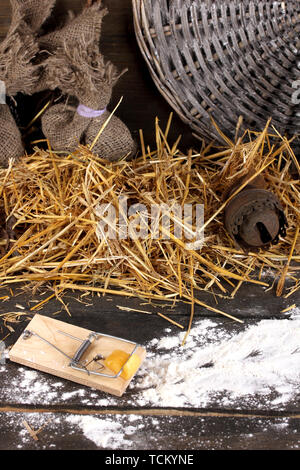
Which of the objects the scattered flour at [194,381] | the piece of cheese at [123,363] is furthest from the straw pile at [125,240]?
the piece of cheese at [123,363]

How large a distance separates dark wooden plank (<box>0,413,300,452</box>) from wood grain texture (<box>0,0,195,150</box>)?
119 centimetres

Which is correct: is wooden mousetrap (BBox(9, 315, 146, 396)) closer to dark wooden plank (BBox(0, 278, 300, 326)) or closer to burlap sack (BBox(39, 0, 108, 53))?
dark wooden plank (BBox(0, 278, 300, 326))

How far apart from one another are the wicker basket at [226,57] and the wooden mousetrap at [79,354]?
904 millimetres

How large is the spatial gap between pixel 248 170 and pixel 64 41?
65 centimetres

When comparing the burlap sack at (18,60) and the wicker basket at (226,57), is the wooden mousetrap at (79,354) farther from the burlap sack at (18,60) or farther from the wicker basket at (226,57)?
the wicker basket at (226,57)

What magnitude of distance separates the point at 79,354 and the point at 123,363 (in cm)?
10

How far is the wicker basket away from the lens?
1.77m

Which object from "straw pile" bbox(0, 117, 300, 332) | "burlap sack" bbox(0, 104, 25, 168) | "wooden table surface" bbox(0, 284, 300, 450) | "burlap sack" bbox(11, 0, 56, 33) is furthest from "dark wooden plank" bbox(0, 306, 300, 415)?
"burlap sack" bbox(11, 0, 56, 33)

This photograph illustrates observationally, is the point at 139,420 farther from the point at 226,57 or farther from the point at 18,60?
the point at 226,57

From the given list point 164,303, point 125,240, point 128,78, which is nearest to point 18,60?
point 128,78

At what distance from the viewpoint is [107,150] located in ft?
5.61

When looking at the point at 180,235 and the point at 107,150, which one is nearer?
the point at 180,235
